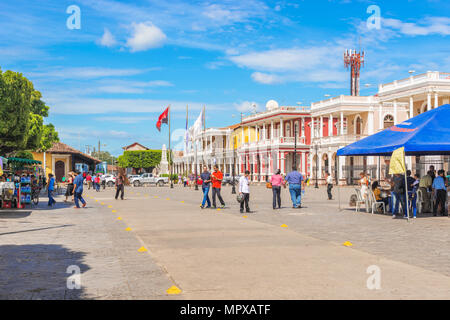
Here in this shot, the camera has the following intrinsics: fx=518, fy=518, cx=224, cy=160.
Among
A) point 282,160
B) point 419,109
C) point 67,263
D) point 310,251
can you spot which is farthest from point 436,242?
point 282,160

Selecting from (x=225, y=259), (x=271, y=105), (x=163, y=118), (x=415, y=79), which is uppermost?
(x=271, y=105)

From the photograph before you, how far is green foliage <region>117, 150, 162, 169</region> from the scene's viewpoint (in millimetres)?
123075

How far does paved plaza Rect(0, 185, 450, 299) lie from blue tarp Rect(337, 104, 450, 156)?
2.68 m

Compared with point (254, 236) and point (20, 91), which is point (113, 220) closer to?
point (254, 236)

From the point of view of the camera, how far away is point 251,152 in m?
75.9

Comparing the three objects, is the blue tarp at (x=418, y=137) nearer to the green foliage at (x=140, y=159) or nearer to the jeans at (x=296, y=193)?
the jeans at (x=296, y=193)

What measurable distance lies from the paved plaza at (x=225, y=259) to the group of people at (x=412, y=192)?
1885 mm

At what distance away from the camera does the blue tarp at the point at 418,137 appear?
1656cm

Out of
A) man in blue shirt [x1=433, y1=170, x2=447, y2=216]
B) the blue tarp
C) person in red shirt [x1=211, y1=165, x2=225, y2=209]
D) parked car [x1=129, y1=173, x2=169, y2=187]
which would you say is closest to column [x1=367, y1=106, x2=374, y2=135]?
parked car [x1=129, y1=173, x2=169, y2=187]

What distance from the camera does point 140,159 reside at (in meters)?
123

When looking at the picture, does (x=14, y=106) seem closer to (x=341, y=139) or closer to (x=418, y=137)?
(x=418, y=137)

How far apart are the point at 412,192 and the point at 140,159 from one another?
4288 inches

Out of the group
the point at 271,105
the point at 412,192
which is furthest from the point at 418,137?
the point at 271,105

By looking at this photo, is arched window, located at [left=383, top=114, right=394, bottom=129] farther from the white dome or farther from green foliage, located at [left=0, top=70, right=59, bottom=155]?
green foliage, located at [left=0, top=70, right=59, bottom=155]
